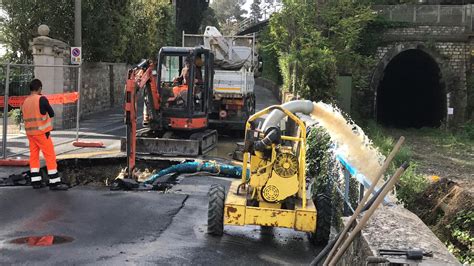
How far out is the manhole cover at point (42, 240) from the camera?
21.3ft

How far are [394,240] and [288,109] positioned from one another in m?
4.17

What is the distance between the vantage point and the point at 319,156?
10.2 metres

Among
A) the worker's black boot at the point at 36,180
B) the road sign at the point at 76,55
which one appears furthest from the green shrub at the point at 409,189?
the road sign at the point at 76,55

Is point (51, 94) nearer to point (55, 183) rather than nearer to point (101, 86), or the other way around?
point (101, 86)

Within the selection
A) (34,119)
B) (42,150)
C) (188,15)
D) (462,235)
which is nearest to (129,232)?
(42,150)

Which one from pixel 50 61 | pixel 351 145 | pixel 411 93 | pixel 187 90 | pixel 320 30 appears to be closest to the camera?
pixel 351 145

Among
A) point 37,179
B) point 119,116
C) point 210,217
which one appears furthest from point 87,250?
point 119,116

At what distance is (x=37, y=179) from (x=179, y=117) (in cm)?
469

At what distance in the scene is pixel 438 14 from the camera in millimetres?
30219

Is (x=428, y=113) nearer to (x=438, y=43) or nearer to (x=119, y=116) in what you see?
(x=438, y=43)

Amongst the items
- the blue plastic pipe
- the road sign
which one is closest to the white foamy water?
the blue plastic pipe

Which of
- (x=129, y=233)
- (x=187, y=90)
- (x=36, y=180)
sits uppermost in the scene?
(x=187, y=90)

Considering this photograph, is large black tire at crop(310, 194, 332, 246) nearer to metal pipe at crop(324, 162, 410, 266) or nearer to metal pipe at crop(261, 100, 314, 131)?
metal pipe at crop(261, 100, 314, 131)

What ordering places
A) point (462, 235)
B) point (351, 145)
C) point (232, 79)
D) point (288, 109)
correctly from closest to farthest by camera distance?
point (288, 109), point (462, 235), point (351, 145), point (232, 79)
